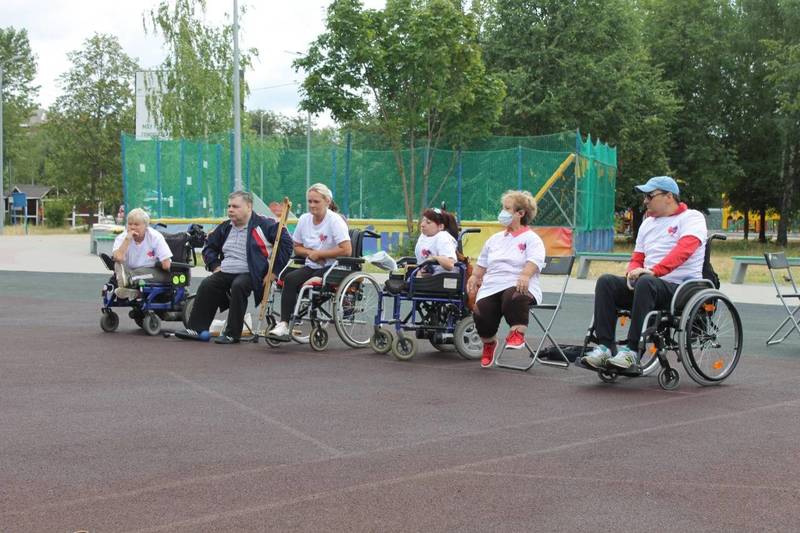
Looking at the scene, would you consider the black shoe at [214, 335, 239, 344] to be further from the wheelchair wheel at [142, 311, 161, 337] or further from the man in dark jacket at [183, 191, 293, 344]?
the wheelchair wheel at [142, 311, 161, 337]

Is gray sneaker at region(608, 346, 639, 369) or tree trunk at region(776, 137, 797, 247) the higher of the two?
tree trunk at region(776, 137, 797, 247)

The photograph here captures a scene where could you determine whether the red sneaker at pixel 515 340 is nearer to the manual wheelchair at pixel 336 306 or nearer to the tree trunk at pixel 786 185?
the manual wheelchair at pixel 336 306

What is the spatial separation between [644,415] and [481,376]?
1.97 m

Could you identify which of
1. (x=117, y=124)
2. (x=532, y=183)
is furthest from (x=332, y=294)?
(x=117, y=124)

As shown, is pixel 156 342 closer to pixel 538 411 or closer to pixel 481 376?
pixel 481 376

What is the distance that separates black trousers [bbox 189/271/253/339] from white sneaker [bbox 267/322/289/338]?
0.65m

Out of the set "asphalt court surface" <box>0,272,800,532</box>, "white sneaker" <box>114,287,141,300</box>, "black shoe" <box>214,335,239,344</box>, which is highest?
"white sneaker" <box>114,287,141,300</box>

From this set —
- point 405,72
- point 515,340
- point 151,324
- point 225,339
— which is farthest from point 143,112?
point 515,340

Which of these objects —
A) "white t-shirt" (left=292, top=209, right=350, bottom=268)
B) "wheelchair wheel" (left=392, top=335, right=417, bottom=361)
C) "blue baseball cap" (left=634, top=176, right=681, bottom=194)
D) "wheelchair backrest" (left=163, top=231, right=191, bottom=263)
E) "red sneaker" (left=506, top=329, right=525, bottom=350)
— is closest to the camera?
"blue baseball cap" (left=634, top=176, right=681, bottom=194)

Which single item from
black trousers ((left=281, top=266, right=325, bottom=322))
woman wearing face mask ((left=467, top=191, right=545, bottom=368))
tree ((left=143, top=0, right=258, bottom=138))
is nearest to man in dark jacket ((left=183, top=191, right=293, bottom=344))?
black trousers ((left=281, top=266, right=325, bottom=322))

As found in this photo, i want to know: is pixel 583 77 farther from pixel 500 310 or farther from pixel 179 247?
pixel 500 310

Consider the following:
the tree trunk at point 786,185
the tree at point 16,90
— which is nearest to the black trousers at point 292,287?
the tree trunk at point 786,185

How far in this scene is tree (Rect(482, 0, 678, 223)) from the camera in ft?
135

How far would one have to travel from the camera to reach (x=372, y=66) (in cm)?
2570
